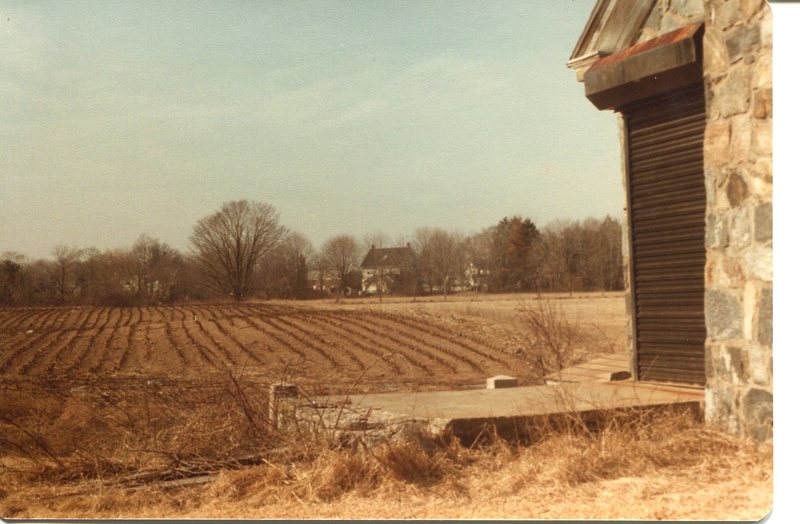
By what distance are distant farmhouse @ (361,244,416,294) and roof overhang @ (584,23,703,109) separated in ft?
6.77

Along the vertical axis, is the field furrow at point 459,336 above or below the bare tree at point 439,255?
below

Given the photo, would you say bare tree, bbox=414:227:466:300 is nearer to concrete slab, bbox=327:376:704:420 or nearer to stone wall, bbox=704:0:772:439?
concrete slab, bbox=327:376:704:420

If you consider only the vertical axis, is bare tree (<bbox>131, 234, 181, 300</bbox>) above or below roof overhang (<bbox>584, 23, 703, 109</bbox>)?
below

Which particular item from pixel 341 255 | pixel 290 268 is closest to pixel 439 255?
pixel 341 255

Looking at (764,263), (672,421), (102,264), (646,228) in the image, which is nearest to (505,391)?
(672,421)

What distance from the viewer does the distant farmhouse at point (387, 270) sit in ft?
17.6

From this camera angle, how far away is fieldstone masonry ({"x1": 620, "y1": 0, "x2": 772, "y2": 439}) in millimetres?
3775

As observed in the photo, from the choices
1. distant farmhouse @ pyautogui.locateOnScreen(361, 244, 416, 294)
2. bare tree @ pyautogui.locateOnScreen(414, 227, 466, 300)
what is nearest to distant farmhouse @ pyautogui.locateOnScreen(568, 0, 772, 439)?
bare tree @ pyautogui.locateOnScreen(414, 227, 466, 300)

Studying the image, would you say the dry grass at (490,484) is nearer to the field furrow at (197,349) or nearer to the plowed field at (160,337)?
the plowed field at (160,337)

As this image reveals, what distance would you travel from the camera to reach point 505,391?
18.0 ft

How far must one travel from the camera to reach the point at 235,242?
5004 millimetres

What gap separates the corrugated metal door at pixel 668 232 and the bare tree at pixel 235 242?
3092 millimetres

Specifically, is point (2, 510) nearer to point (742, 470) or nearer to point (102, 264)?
point (102, 264)

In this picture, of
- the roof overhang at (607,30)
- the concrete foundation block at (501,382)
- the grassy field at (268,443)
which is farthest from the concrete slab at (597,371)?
the roof overhang at (607,30)
